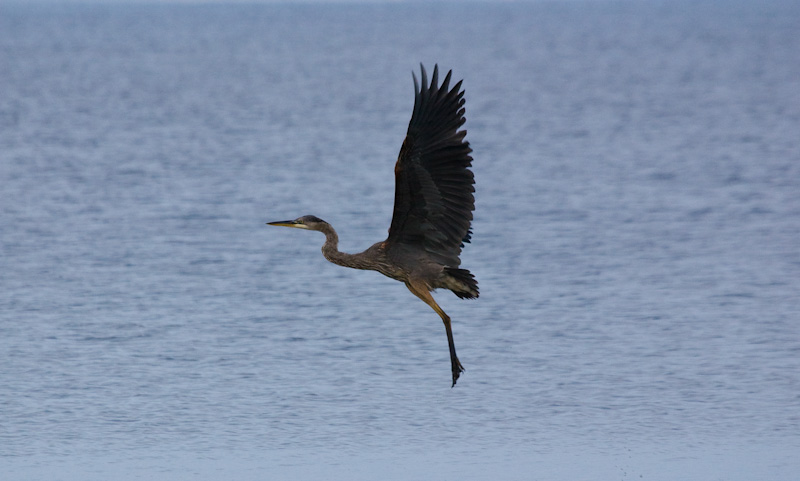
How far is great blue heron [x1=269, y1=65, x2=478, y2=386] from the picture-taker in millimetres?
9570

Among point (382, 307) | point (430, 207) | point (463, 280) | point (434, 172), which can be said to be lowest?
point (382, 307)

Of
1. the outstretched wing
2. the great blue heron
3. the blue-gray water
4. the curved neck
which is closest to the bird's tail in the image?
the great blue heron

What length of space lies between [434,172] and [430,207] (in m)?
0.31

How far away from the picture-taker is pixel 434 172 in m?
9.67

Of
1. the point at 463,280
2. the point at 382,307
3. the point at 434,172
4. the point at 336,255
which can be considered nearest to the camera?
the point at 434,172

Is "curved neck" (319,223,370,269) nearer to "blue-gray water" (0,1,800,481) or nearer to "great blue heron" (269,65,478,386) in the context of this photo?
"great blue heron" (269,65,478,386)

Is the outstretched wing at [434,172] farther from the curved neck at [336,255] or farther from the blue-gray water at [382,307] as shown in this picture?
the blue-gray water at [382,307]

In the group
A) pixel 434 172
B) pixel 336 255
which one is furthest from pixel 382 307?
pixel 434 172

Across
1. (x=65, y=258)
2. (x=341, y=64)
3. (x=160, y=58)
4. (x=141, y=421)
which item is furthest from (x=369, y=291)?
(x=160, y=58)

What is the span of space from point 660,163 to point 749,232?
7359 mm

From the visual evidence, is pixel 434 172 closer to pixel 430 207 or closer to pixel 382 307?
pixel 430 207

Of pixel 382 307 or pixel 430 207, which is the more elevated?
pixel 430 207

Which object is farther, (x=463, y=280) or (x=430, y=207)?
(x=463, y=280)

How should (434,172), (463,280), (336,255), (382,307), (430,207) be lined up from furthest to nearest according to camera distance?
(382,307) → (336,255) → (463,280) → (430,207) → (434,172)
